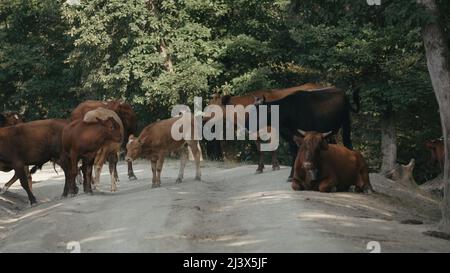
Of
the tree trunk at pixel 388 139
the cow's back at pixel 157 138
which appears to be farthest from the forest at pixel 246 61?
the cow's back at pixel 157 138

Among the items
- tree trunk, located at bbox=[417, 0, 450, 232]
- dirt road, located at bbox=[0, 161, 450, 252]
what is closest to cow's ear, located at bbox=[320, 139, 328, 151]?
dirt road, located at bbox=[0, 161, 450, 252]

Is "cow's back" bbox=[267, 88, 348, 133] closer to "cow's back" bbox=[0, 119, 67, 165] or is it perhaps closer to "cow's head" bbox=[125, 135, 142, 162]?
"cow's head" bbox=[125, 135, 142, 162]

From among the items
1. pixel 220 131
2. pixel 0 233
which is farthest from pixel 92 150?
pixel 220 131

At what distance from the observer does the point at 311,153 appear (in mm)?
17062

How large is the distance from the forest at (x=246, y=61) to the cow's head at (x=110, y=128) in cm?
1387

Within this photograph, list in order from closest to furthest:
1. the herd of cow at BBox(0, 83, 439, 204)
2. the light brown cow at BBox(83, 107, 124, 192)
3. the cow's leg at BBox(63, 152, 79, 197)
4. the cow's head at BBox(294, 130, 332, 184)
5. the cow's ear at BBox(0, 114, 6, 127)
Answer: the cow's head at BBox(294, 130, 332, 184), the herd of cow at BBox(0, 83, 439, 204), the cow's leg at BBox(63, 152, 79, 197), the light brown cow at BBox(83, 107, 124, 192), the cow's ear at BBox(0, 114, 6, 127)

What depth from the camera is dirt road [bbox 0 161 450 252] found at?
11688mm

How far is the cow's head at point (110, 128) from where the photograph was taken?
18562 mm

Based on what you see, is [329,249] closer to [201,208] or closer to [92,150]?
[201,208]

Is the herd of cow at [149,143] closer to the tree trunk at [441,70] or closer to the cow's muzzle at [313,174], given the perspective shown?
the cow's muzzle at [313,174]

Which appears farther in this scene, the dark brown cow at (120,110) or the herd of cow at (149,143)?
the dark brown cow at (120,110)

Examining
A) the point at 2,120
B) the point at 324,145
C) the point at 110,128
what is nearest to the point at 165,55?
the point at 2,120

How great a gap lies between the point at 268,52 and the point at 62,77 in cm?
1259

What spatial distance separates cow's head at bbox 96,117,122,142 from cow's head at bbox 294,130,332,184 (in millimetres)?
4179
